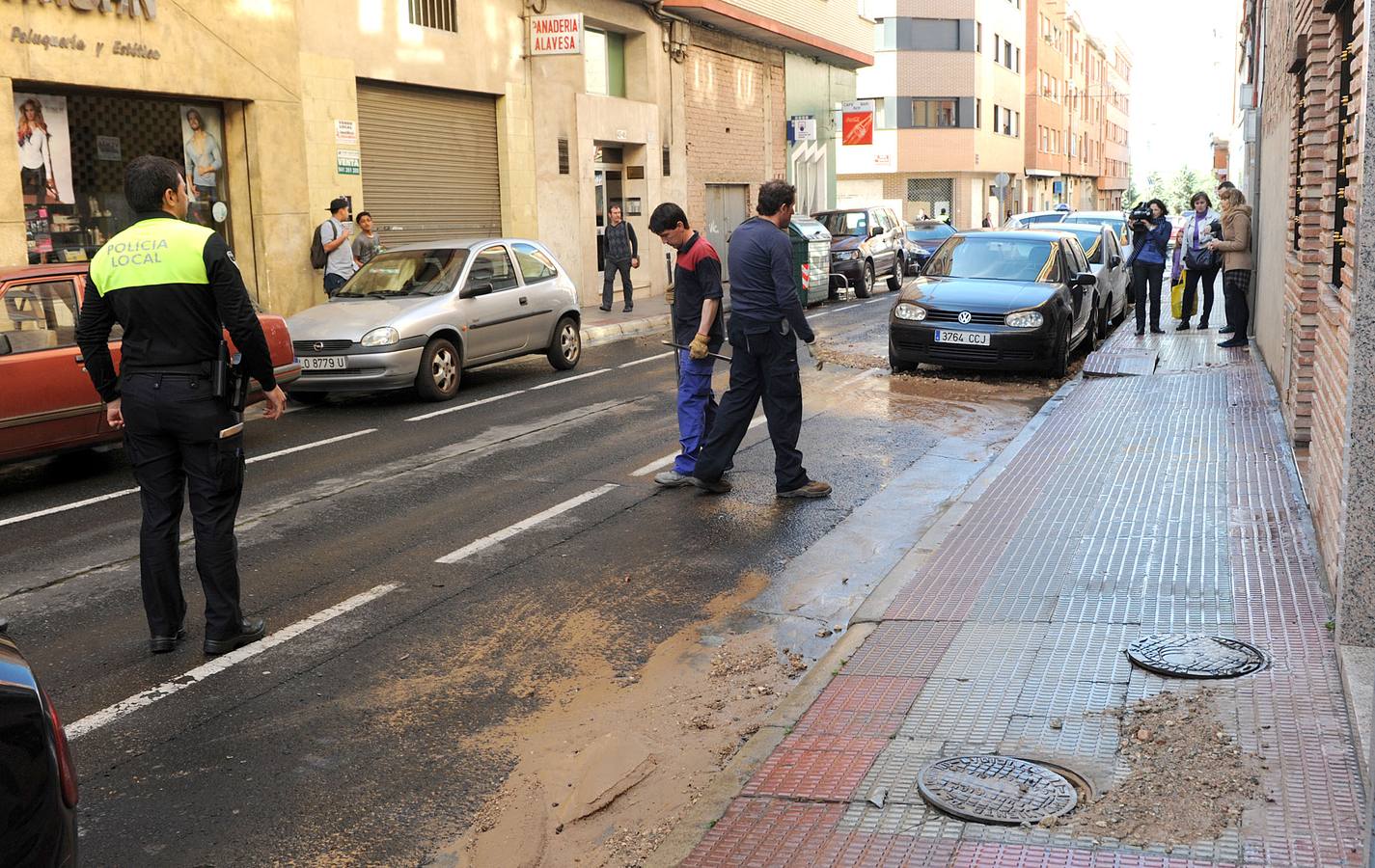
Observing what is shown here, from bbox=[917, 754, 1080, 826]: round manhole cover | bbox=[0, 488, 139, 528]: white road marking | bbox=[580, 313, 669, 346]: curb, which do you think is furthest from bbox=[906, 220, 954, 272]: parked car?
bbox=[917, 754, 1080, 826]: round manhole cover

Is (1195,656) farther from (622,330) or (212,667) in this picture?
(622,330)

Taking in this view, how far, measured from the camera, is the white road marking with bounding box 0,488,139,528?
839 centimetres

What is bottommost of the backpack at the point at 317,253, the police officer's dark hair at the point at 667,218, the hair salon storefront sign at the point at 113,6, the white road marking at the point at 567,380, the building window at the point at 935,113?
the white road marking at the point at 567,380

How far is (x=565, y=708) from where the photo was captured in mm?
5184

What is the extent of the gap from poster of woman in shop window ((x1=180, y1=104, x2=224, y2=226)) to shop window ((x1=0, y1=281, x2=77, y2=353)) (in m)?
7.81

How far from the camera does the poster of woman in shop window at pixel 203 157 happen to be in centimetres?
1717

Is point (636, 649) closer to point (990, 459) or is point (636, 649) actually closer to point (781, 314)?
point (781, 314)

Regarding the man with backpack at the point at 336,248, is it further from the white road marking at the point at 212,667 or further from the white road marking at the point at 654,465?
the white road marking at the point at 212,667

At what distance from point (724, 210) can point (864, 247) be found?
563 centimetres

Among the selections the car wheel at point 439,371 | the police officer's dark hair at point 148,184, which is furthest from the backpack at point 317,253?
the police officer's dark hair at point 148,184

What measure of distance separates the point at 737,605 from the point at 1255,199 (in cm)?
1393

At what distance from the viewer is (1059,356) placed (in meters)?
14.2

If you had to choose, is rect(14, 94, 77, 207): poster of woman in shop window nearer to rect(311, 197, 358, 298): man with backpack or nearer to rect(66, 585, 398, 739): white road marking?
rect(311, 197, 358, 298): man with backpack

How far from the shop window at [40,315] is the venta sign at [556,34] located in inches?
559
